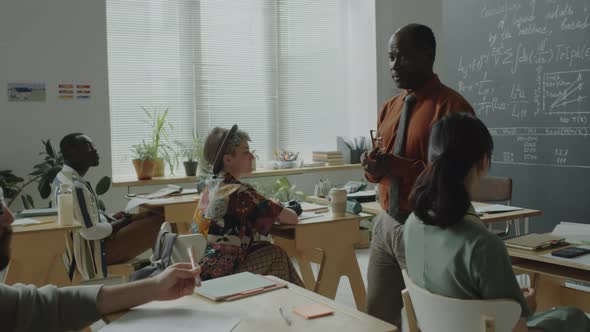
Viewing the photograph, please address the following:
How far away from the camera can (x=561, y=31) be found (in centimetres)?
455

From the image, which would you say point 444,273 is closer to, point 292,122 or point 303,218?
point 303,218

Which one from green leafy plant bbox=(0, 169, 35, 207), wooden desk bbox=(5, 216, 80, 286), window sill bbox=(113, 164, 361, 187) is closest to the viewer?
wooden desk bbox=(5, 216, 80, 286)

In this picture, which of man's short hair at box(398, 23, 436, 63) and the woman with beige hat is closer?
man's short hair at box(398, 23, 436, 63)

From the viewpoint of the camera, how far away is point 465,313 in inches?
68.4

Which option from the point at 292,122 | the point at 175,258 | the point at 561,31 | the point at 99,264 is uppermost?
the point at 561,31

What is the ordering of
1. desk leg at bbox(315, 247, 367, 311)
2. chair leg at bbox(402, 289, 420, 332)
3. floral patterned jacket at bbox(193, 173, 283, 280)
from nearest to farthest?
chair leg at bbox(402, 289, 420, 332) → floral patterned jacket at bbox(193, 173, 283, 280) → desk leg at bbox(315, 247, 367, 311)

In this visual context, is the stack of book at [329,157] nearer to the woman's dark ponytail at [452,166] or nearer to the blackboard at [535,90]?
the blackboard at [535,90]

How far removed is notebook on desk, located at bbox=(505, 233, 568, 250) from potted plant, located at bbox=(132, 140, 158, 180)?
378 centimetres

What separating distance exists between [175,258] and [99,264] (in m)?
1.28

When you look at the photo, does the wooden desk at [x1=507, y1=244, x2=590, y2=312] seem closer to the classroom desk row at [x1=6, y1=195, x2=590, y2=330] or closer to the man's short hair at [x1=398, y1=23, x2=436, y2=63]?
the classroom desk row at [x1=6, y1=195, x2=590, y2=330]

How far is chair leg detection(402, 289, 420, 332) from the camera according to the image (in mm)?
2033

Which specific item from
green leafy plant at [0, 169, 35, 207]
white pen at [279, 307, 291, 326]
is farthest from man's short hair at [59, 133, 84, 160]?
white pen at [279, 307, 291, 326]

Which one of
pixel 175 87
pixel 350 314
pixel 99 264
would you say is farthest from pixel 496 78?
pixel 350 314

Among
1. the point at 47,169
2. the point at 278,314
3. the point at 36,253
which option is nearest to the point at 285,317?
the point at 278,314
